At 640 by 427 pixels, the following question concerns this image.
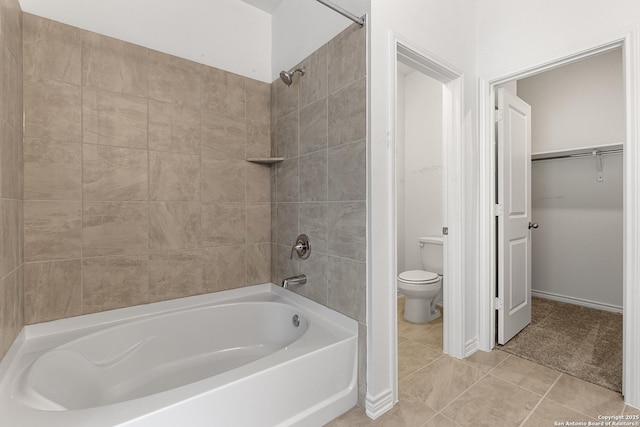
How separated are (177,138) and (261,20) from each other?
117 cm

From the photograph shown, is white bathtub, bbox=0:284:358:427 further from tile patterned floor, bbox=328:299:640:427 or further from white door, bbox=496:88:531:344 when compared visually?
white door, bbox=496:88:531:344

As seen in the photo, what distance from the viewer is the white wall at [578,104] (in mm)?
2848

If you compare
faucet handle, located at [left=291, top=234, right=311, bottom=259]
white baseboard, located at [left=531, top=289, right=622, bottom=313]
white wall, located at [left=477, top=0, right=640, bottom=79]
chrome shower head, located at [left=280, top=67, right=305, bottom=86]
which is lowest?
white baseboard, located at [left=531, top=289, right=622, bottom=313]

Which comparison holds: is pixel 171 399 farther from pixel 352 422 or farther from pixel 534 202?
pixel 534 202

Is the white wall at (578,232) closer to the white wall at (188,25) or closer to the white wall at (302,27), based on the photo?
the white wall at (302,27)

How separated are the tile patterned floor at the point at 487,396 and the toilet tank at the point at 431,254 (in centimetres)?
101

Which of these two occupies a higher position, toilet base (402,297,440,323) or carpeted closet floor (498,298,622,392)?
toilet base (402,297,440,323)

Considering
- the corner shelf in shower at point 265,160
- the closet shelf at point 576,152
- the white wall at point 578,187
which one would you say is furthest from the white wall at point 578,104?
the corner shelf in shower at point 265,160

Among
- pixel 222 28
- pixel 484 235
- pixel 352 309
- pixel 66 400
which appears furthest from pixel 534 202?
pixel 66 400

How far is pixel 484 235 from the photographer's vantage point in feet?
7.06

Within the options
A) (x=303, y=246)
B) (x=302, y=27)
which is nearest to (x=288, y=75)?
(x=302, y=27)

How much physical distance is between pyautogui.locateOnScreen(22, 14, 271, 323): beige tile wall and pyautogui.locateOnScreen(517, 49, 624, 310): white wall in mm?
3045

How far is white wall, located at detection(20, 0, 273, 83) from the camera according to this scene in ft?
5.44

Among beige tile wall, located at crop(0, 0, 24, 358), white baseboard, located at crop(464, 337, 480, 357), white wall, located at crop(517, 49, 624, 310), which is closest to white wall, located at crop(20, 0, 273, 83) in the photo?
beige tile wall, located at crop(0, 0, 24, 358)
